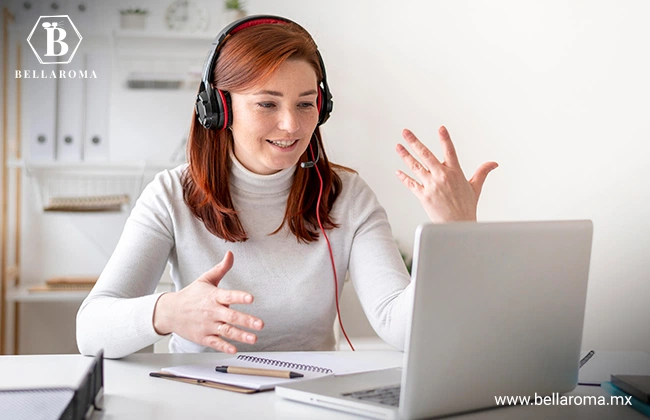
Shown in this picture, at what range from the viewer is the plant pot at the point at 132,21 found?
2.67m

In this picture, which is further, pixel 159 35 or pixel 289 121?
pixel 159 35

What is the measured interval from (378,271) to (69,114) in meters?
1.88

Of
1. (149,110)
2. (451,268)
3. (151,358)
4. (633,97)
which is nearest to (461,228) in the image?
(451,268)

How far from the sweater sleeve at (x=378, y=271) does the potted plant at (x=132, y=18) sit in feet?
5.09

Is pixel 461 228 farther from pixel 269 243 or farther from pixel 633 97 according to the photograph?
pixel 633 97

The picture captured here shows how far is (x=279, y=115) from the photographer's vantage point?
4.33 feet

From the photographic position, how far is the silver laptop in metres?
0.72

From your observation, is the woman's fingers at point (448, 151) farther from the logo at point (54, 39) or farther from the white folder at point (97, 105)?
the logo at point (54, 39)

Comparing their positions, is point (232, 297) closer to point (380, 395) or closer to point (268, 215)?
point (380, 395)

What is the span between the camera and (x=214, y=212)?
137cm

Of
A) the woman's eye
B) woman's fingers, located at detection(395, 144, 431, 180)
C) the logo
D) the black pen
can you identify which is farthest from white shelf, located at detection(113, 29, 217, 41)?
the black pen

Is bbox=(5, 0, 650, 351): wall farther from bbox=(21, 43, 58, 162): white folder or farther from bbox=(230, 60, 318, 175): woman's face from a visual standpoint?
bbox=(230, 60, 318, 175): woman's face

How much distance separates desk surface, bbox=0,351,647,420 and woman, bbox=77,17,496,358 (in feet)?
0.64

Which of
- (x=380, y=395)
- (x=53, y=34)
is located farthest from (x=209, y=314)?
(x=53, y=34)
